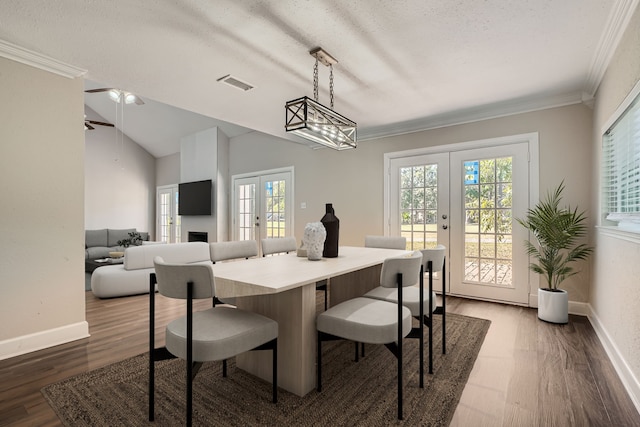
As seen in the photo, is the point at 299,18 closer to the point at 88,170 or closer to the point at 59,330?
the point at 59,330

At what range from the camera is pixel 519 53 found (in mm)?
2572

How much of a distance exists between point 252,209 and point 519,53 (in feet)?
17.2

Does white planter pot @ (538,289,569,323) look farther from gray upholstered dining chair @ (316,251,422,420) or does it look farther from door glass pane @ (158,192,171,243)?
door glass pane @ (158,192,171,243)

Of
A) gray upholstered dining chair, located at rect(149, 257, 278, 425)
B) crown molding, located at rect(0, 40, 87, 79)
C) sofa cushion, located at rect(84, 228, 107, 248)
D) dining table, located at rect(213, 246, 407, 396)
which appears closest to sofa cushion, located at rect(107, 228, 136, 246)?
sofa cushion, located at rect(84, 228, 107, 248)

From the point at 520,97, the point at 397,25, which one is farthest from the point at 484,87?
the point at 397,25

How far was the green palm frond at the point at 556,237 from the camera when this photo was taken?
3139 mm

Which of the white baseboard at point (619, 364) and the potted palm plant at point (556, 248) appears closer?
the white baseboard at point (619, 364)

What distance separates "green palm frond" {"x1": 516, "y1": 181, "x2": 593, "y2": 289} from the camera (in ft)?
10.3

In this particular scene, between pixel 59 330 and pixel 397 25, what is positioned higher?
pixel 397 25

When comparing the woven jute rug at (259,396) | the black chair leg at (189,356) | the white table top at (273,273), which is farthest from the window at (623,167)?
the black chair leg at (189,356)

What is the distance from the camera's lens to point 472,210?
4020mm

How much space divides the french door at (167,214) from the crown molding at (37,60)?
5774 millimetres

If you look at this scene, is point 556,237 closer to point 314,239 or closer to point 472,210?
point 472,210

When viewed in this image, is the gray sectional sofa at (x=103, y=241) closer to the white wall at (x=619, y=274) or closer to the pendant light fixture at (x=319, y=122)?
the pendant light fixture at (x=319, y=122)
